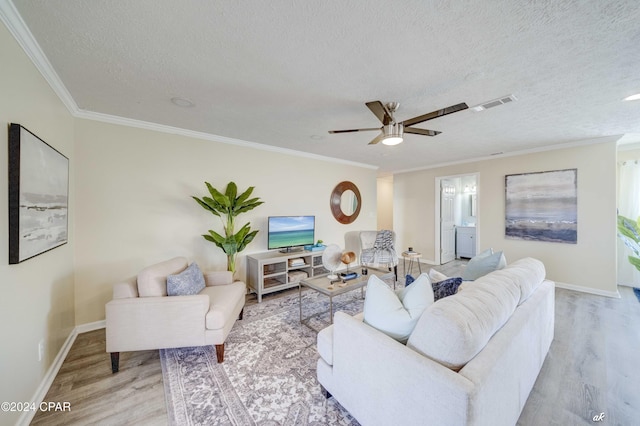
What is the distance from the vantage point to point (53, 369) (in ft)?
6.17

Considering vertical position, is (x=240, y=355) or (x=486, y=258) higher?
(x=486, y=258)

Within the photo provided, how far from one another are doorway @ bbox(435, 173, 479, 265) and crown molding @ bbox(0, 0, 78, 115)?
6196mm

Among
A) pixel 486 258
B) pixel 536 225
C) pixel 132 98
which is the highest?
pixel 132 98

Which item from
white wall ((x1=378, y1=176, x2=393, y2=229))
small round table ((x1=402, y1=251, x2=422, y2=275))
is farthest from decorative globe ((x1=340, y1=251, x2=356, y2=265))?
white wall ((x1=378, y1=176, x2=393, y2=229))

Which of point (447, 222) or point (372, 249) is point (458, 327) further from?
point (447, 222)

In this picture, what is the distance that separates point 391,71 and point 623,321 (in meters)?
4.06

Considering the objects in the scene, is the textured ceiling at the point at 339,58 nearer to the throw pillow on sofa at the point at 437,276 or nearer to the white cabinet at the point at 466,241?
the throw pillow on sofa at the point at 437,276

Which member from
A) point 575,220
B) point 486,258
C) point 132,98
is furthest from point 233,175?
point 575,220

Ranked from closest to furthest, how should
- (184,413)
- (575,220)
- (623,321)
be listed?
(184,413) < (623,321) < (575,220)

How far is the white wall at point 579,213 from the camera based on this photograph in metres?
3.58

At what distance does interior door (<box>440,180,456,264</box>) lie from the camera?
5.63 meters

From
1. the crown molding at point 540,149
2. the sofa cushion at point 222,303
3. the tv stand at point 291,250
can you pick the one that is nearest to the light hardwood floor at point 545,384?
the sofa cushion at point 222,303

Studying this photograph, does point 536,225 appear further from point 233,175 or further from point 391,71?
point 233,175

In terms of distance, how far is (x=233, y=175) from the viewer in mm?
3607
